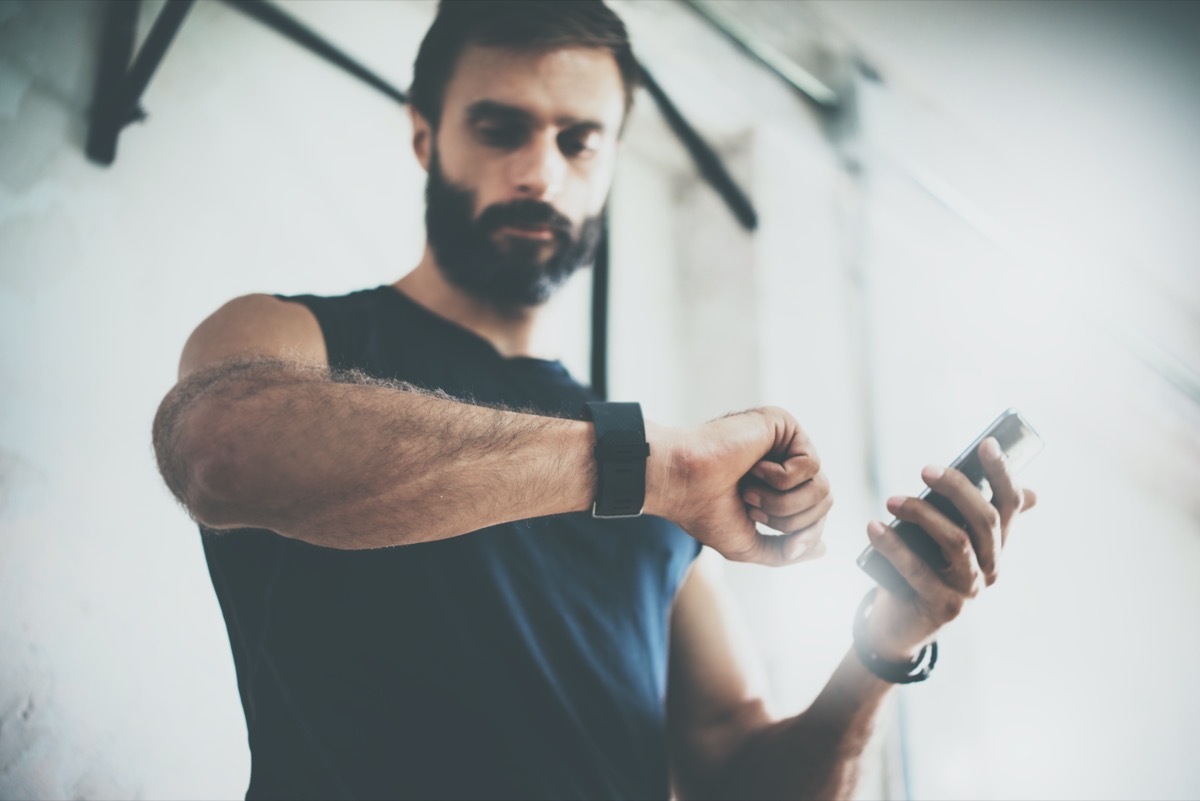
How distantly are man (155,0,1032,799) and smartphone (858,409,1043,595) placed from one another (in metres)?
0.02

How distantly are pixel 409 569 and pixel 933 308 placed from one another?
164cm

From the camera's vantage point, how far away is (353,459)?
581 mm

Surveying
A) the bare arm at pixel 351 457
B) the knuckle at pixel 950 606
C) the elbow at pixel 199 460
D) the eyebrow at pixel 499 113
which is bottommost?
the elbow at pixel 199 460

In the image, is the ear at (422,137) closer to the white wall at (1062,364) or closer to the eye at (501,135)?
the eye at (501,135)

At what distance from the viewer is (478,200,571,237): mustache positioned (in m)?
1.13

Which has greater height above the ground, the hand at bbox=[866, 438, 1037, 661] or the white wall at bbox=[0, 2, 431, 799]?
the hand at bbox=[866, 438, 1037, 661]

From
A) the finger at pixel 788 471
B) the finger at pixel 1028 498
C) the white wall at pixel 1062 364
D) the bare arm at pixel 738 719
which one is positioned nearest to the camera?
the finger at pixel 788 471

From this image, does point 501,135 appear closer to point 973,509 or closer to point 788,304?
point 973,509

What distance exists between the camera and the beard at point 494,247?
1129 millimetres

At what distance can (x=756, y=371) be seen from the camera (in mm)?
2107

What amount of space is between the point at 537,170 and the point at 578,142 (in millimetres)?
101

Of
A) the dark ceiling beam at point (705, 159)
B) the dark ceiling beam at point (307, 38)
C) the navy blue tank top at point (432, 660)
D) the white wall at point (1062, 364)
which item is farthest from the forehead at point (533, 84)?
the white wall at point (1062, 364)

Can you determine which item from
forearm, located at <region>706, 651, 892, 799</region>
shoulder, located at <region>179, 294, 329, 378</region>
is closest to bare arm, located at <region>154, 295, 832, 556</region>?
shoulder, located at <region>179, 294, 329, 378</region>

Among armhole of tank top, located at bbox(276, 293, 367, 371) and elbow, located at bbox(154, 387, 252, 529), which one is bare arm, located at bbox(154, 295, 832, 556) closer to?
elbow, located at bbox(154, 387, 252, 529)
